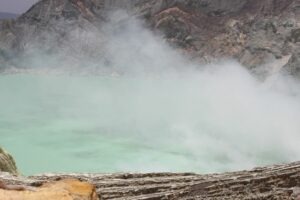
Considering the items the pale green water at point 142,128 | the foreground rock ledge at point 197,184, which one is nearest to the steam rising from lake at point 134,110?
the pale green water at point 142,128

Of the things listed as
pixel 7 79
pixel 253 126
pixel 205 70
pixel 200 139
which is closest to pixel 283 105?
pixel 253 126

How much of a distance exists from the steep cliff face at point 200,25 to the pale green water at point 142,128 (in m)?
10.2

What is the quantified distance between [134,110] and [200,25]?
49689mm

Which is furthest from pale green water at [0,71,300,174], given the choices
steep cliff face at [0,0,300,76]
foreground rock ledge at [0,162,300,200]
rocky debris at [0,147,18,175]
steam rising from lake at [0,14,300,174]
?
foreground rock ledge at [0,162,300,200]

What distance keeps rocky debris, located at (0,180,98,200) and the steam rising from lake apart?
35.9 meters

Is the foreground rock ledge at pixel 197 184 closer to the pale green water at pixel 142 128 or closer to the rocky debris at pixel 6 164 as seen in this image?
the rocky debris at pixel 6 164

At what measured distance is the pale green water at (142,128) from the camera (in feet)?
162

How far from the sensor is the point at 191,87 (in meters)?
111

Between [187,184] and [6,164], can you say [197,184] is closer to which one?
Result: [187,184]

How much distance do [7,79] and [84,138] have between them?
7462 cm

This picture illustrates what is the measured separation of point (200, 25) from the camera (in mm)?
129625

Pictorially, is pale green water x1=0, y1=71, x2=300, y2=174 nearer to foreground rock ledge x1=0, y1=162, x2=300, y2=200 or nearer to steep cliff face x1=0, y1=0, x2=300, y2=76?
steep cliff face x1=0, y1=0, x2=300, y2=76

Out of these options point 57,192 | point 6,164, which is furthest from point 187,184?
point 6,164

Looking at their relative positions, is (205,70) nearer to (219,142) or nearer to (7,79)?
(7,79)
